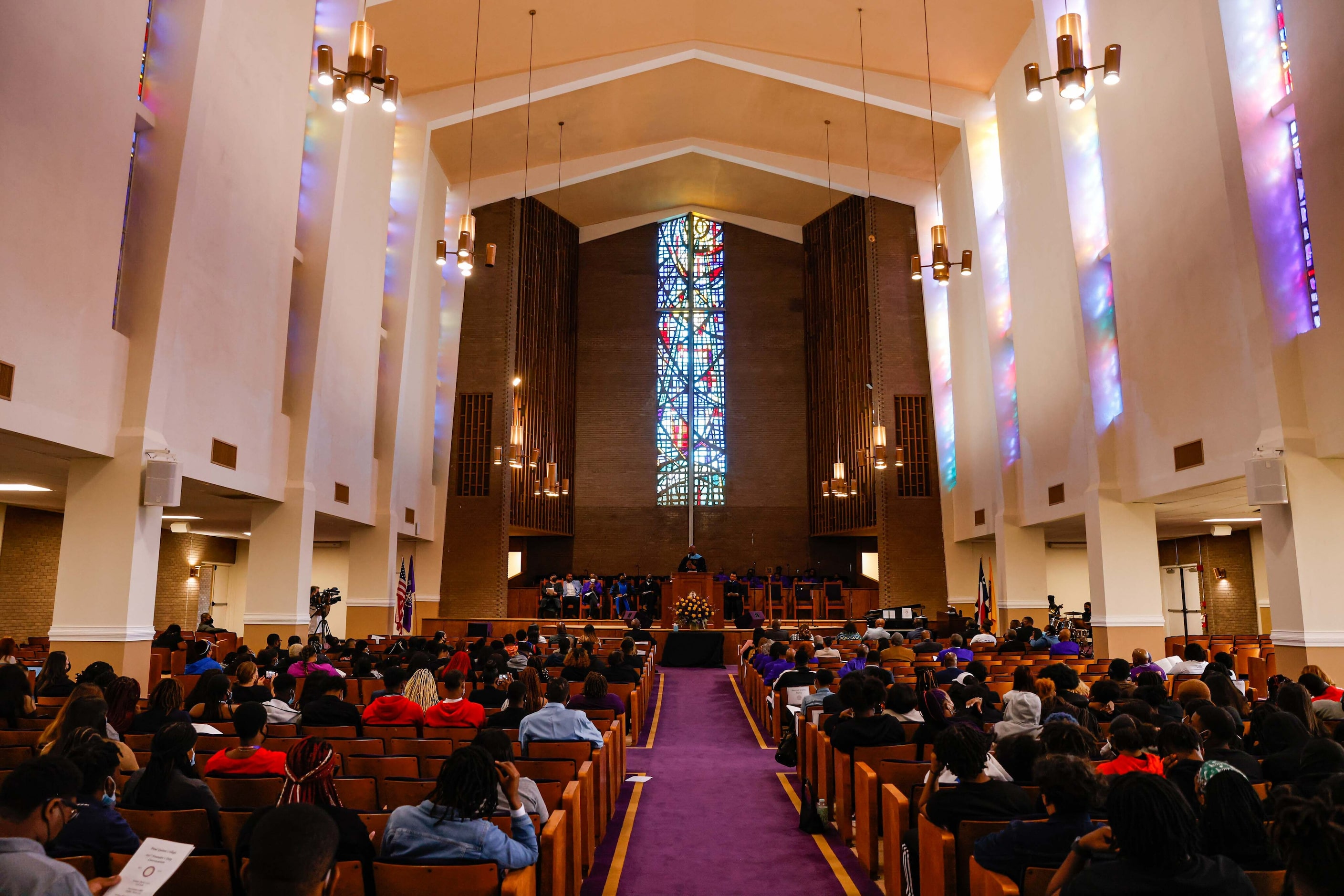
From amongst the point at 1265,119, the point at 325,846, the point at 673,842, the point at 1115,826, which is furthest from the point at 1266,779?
the point at 1265,119

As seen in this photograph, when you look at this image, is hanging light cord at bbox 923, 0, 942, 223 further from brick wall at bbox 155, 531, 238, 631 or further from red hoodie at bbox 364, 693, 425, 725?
brick wall at bbox 155, 531, 238, 631

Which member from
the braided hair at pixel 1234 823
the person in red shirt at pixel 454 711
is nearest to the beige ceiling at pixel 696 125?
the person in red shirt at pixel 454 711

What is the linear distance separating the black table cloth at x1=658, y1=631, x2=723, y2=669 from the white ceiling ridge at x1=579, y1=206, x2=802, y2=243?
47.3 feet

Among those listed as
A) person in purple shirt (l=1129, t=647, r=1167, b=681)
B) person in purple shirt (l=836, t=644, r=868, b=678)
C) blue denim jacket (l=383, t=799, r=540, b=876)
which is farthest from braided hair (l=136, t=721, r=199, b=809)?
person in purple shirt (l=1129, t=647, r=1167, b=681)

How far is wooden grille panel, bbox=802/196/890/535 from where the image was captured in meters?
22.2

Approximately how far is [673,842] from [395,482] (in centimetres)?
1328

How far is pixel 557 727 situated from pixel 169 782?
2.39 metres

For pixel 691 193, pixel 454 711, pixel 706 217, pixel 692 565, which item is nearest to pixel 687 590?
pixel 692 565

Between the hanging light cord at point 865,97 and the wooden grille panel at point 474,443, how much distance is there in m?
10.2

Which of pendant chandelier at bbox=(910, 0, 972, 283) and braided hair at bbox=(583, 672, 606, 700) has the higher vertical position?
pendant chandelier at bbox=(910, 0, 972, 283)

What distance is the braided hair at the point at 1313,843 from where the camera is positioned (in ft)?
6.35

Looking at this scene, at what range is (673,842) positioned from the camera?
5441 millimetres

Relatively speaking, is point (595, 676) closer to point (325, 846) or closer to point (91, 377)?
point (325, 846)

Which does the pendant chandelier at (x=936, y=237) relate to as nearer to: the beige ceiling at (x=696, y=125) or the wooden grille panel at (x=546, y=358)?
the beige ceiling at (x=696, y=125)
